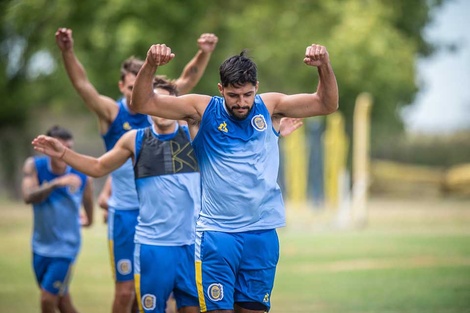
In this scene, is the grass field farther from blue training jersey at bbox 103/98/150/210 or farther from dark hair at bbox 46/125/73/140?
blue training jersey at bbox 103/98/150/210

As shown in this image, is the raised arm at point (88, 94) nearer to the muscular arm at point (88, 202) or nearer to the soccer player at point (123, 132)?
the soccer player at point (123, 132)

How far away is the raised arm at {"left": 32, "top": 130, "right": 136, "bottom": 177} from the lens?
8.51 metres

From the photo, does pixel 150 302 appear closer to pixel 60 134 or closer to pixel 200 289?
pixel 200 289

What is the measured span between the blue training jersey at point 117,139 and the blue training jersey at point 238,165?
2880 mm

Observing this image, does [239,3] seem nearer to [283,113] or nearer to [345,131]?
[345,131]

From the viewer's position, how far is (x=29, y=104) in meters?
45.2

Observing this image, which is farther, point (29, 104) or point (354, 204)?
point (29, 104)

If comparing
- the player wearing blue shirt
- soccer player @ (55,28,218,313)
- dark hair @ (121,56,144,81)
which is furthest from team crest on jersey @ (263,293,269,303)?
dark hair @ (121,56,144,81)

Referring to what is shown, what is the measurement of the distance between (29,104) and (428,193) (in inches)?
678

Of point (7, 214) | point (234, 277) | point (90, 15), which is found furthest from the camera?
point (7, 214)

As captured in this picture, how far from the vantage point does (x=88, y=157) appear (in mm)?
8703

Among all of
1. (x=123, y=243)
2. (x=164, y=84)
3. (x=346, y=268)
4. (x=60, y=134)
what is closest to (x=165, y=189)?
(x=164, y=84)

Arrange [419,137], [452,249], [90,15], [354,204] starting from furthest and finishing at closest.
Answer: [419,137] → [90,15] → [354,204] → [452,249]

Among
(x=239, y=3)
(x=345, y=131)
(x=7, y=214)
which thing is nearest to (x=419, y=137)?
(x=345, y=131)
